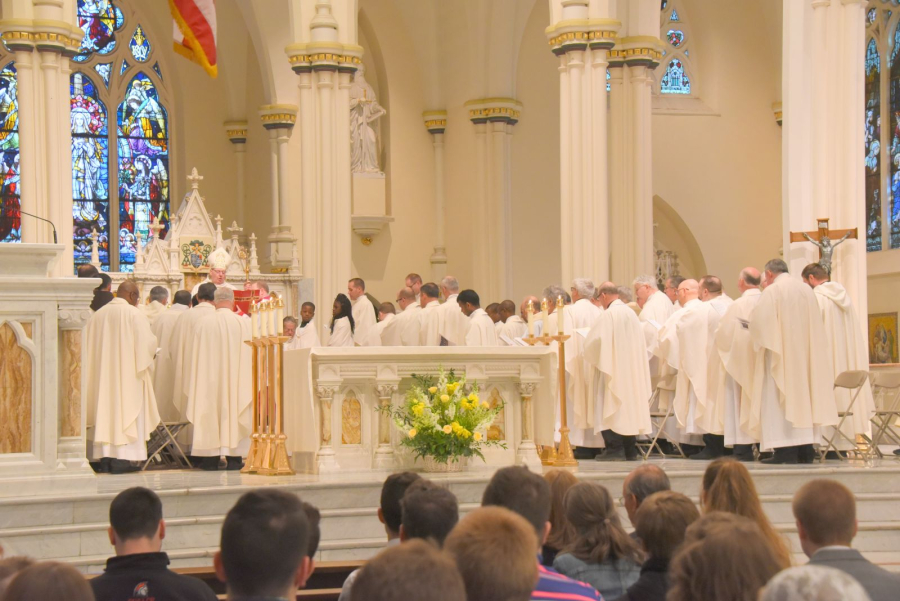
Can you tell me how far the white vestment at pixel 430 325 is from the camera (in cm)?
1264

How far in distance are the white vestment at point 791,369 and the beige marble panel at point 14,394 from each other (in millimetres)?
6015

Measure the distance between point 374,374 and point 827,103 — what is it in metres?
5.81

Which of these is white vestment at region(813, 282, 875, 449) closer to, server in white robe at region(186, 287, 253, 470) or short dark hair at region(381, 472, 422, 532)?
server in white robe at region(186, 287, 253, 470)

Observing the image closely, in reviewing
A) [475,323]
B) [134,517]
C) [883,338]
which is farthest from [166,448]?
[883,338]

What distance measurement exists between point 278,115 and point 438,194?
10.6 ft

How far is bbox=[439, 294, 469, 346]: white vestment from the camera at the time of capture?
12.6 meters

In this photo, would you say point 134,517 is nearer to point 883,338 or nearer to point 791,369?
point 791,369

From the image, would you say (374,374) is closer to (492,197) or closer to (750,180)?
(492,197)

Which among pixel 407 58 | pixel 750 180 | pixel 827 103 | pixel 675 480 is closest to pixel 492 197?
pixel 407 58

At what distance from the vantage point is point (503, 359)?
36.4ft

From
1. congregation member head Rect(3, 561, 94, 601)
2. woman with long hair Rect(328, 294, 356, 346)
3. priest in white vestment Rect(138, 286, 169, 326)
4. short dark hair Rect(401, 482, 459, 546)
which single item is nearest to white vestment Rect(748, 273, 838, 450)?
woman with long hair Rect(328, 294, 356, 346)

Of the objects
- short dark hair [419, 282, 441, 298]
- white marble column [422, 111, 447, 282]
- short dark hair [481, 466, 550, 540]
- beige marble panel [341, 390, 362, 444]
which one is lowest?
beige marble panel [341, 390, 362, 444]

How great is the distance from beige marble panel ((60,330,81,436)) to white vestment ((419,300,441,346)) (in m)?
4.32

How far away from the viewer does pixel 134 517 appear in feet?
14.6
